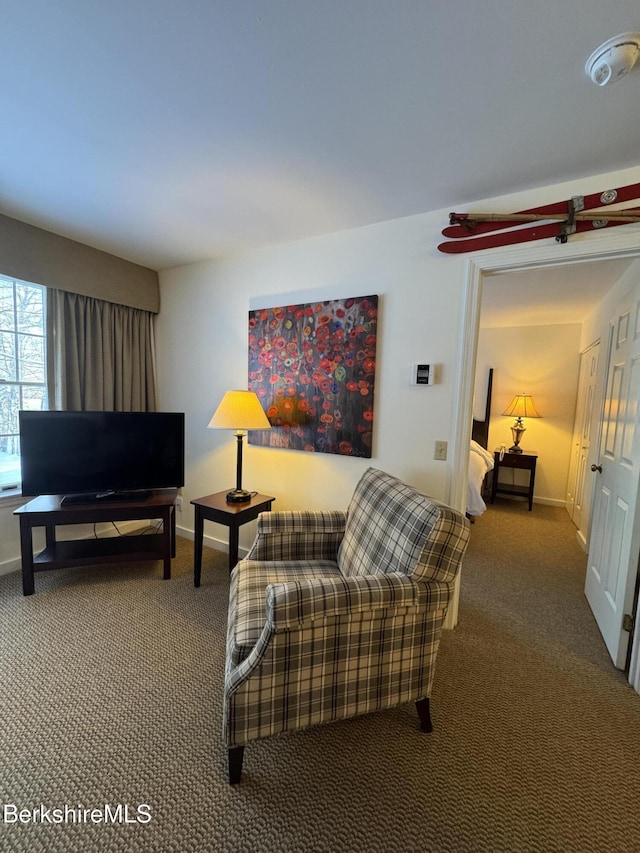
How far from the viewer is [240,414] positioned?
8.00 feet

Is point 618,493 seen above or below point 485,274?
below

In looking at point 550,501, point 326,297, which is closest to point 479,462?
point 550,501

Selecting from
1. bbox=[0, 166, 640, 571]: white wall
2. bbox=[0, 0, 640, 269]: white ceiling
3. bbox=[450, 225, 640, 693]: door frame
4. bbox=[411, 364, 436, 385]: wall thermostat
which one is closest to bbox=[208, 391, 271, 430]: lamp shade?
bbox=[0, 166, 640, 571]: white wall

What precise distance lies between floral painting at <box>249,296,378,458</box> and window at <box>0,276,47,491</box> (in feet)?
5.34

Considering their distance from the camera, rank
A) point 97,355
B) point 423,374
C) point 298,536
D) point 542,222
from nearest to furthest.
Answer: point 542,222 < point 298,536 < point 423,374 < point 97,355

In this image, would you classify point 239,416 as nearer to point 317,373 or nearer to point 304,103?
point 317,373

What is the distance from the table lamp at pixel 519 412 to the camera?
185 inches

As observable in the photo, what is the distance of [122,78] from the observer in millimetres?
1287

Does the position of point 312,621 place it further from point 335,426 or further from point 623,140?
point 623,140

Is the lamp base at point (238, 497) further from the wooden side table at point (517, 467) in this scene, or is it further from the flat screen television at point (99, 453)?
the wooden side table at point (517, 467)

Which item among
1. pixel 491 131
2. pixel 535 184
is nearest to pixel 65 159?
pixel 491 131

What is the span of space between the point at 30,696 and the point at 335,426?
206 cm

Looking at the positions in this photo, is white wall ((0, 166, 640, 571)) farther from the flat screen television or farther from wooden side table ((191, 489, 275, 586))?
the flat screen television

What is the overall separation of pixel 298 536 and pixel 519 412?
398 centimetres
